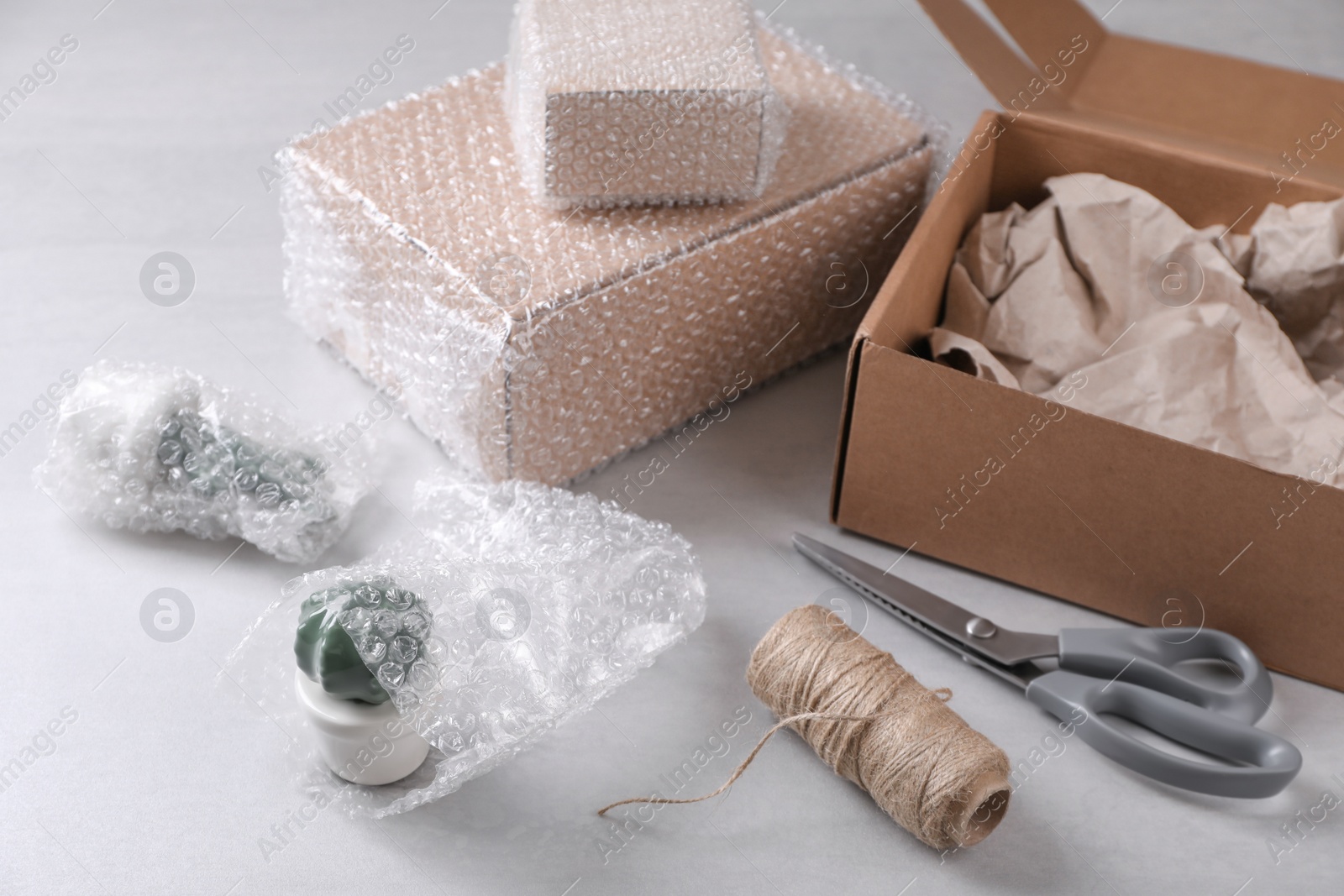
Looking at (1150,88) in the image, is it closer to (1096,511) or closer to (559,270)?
(1096,511)

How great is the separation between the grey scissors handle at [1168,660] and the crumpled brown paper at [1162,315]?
0.16 metres

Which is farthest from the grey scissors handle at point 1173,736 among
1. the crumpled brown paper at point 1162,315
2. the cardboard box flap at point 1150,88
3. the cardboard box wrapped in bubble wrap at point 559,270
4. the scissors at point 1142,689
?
the cardboard box flap at point 1150,88

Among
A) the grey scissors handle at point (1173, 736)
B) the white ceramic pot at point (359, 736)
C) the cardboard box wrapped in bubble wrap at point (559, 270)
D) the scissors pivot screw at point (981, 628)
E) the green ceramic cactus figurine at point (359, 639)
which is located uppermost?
the cardboard box wrapped in bubble wrap at point (559, 270)

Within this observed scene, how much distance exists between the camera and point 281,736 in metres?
0.77

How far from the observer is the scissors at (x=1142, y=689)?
29.3 inches

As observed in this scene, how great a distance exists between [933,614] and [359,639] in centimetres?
37

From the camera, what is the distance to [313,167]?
3.11 feet

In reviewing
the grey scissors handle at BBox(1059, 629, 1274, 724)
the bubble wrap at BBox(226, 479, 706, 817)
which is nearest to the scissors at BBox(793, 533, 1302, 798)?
the grey scissors handle at BBox(1059, 629, 1274, 724)

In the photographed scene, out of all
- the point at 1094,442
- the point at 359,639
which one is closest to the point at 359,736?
the point at 359,639

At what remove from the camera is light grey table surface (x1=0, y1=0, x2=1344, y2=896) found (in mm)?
723

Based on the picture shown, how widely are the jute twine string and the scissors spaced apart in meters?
0.06

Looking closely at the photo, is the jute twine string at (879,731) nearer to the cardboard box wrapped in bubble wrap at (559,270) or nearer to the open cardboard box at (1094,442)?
the open cardboard box at (1094,442)

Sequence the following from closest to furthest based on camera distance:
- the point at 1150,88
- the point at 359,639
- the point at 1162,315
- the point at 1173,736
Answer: the point at 359,639 < the point at 1173,736 < the point at 1162,315 < the point at 1150,88

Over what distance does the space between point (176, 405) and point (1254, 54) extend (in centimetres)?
120
